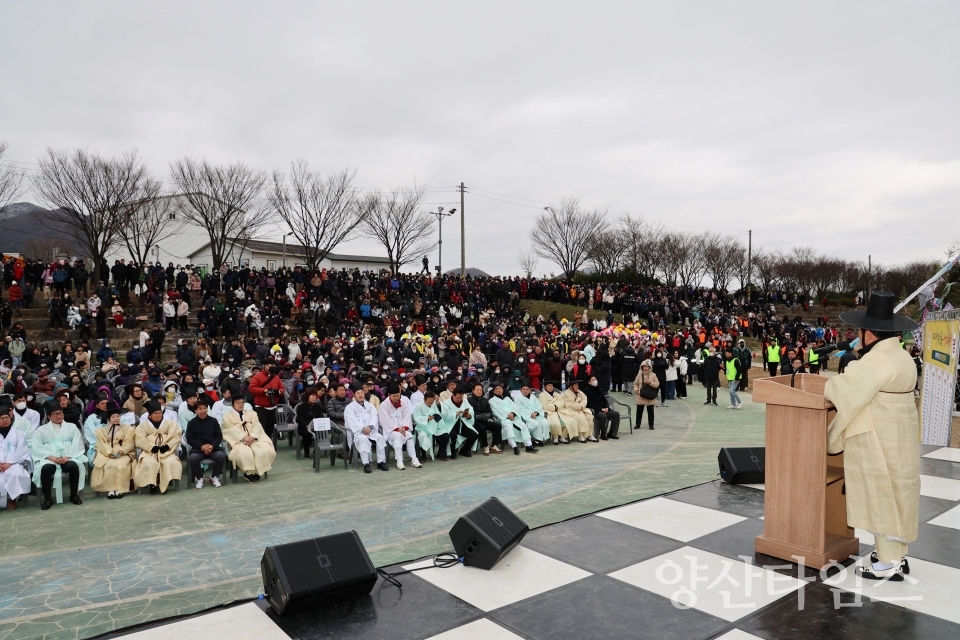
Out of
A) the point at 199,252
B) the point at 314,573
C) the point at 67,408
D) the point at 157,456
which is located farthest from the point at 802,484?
the point at 199,252

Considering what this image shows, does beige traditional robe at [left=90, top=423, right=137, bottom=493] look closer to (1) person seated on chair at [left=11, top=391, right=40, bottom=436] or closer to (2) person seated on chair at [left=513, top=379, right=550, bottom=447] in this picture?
(1) person seated on chair at [left=11, top=391, right=40, bottom=436]

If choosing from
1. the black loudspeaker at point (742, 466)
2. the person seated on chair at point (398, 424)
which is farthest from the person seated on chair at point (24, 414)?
the black loudspeaker at point (742, 466)

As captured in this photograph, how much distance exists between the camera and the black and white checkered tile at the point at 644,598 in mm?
3785

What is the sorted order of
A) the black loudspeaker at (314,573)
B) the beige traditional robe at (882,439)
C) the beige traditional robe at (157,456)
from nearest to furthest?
1. the black loudspeaker at (314,573)
2. the beige traditional robe at (882,439)
3. the beige traditional robe at (157,456)

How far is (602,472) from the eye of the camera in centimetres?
861

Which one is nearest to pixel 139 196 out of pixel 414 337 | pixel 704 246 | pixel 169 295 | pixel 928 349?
pixel 169 295

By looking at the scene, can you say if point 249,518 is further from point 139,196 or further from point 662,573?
point 139,196

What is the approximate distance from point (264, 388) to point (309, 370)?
7.42 ft

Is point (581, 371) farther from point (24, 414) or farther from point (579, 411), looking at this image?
point (24, 414)

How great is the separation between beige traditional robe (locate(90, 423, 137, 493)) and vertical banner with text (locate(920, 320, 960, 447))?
11.6m

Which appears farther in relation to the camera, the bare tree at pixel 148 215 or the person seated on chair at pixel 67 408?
the bare tree at pixel 148 215

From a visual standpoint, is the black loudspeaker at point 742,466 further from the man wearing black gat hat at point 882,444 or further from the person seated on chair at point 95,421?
the person seated on chair at point 95,421

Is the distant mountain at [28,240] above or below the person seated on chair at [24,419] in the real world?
above

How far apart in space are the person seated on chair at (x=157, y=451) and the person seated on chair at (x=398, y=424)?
2948mm
